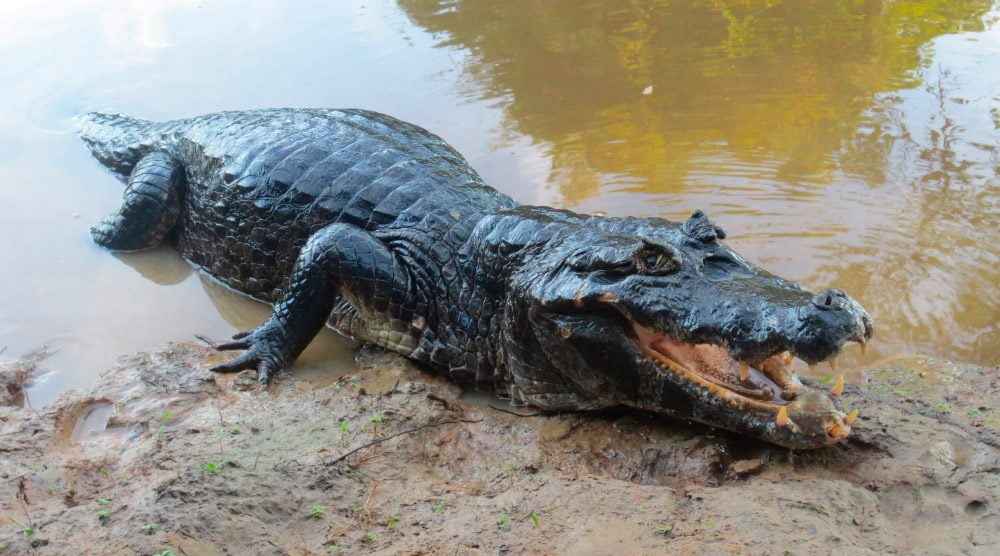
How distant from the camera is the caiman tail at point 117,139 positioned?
6305 mm

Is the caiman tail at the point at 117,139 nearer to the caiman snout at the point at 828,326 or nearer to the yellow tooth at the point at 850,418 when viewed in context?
the caiman snout at the point at 828,326

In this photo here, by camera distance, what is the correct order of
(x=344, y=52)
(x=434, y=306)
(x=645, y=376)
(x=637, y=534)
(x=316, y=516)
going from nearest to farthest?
(x=637, y=534), (x=316, y=516), (x=645, y=376), (x=434, y=306), (x=344, y=52)

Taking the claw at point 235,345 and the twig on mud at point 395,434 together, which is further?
the claw at point 235,345

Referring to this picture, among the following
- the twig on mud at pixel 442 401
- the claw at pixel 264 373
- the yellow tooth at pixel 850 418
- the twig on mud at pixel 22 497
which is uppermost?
the twig on mud at pixel 22 497

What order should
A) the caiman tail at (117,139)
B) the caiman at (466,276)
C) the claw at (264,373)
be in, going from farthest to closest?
1. the caiman tail at (117,139)
2. the claw at (264,373)
3. the caiman at (466,276)

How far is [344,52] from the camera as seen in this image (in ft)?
29.1

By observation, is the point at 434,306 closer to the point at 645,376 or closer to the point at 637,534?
the point at 645,376

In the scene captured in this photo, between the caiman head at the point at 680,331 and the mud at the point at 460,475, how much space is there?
0.19 m

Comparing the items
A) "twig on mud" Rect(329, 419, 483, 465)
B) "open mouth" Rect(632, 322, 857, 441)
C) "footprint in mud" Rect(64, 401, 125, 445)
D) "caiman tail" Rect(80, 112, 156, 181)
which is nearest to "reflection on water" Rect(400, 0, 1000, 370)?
"open mouth" Rect(632, 322, 857, 441)

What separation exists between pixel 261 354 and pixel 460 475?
151cm

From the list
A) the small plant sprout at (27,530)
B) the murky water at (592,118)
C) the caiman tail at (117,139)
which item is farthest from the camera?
the caiman tail at (117,139)

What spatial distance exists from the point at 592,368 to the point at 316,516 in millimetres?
1307

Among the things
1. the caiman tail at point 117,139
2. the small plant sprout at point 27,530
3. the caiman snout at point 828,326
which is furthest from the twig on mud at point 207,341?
the caiman snout at point 828,326

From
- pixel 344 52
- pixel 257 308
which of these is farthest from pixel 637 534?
pixel 344 52
